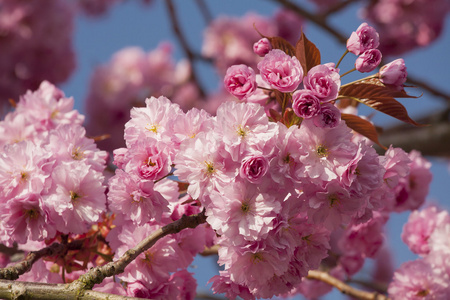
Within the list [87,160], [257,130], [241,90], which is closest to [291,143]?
[257,130]

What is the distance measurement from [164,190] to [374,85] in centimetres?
56

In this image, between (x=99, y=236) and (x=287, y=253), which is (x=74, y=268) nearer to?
(x=99, y=236)

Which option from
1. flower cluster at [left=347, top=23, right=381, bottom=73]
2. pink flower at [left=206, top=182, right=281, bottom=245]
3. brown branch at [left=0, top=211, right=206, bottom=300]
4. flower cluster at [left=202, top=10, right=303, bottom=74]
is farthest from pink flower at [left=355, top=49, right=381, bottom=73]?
flower cluster at [left=202, top=10, right=303, bottom=74]

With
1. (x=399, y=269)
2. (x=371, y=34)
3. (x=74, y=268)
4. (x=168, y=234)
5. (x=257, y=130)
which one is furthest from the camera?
(x=399, y=269)

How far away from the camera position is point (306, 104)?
3.81 ft

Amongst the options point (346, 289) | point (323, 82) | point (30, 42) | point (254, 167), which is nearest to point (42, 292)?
point (254, 167)

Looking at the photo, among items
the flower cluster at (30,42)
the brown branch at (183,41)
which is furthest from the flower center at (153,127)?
the flower cluster at (30,42)

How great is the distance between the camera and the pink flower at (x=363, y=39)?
126 centimetres

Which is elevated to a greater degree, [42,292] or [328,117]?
[328,117]

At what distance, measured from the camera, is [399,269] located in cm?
190

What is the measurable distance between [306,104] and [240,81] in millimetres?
190

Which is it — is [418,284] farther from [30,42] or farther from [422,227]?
[30,42]

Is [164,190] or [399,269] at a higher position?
[399,269]

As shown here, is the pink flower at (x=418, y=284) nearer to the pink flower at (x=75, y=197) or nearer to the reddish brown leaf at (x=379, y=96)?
the reddish brown leaf at (x=379, y=96)
